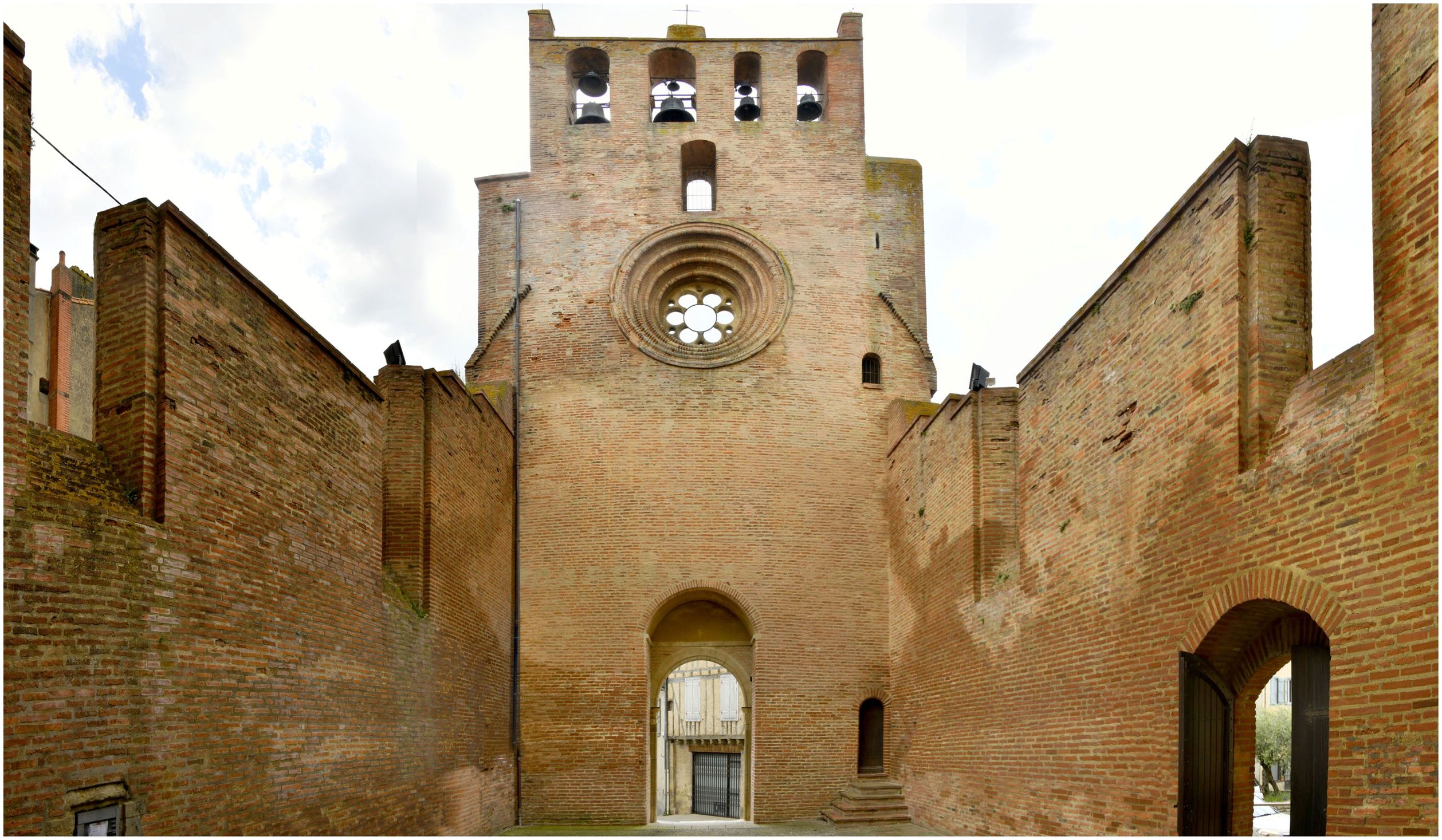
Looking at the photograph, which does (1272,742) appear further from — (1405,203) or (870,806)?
(1405,203)

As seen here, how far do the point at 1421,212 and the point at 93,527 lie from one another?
7.37m

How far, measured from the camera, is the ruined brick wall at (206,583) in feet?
20.2

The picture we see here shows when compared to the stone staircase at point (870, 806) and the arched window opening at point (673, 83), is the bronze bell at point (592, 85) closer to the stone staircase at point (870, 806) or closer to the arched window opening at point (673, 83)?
the arched window opening at point (673, 83)

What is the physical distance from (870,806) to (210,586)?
35.2 feet

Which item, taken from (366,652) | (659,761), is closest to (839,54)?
(366,652)

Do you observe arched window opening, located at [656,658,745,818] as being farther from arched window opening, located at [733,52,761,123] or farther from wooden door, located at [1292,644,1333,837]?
wooden door, located at [1292,644,1333,837]

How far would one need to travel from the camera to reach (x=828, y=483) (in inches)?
697

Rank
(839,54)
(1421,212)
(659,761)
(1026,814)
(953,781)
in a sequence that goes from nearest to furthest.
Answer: (1421,212)
(1026,814)
(953,781)
(839,54)
(659,761)

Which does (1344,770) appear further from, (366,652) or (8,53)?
(8,53)

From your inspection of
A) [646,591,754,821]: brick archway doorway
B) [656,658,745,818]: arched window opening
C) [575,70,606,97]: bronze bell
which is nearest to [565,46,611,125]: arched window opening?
[575,70,606,97]: bronze bell

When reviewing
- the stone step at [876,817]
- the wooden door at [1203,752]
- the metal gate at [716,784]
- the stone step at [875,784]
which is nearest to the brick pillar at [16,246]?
the wooden door at [1203,752]

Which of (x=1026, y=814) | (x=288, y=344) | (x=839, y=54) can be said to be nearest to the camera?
(x=288, y=344)

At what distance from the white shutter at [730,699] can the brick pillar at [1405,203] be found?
1110 inches

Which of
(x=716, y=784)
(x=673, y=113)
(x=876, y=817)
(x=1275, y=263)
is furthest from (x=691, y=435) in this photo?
(x=716, y=784)
